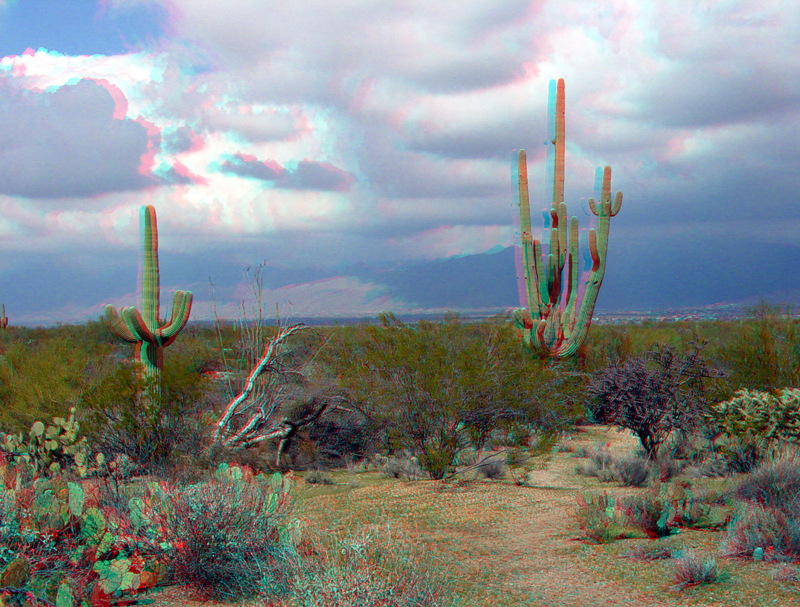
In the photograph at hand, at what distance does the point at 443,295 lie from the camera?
19850 centimetres

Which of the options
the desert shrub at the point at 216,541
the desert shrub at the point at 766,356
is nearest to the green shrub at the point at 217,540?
the desert shrub at the point at 216,541

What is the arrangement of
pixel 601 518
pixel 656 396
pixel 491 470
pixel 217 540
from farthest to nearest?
pixel 656 396
pixel 491 470
pixel 601 518
pixel 217 540

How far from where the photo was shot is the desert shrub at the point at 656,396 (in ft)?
44.2

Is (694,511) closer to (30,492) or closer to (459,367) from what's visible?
(459,367)

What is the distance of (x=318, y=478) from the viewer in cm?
1268

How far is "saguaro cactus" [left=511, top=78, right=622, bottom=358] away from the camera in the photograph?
22.0 meters

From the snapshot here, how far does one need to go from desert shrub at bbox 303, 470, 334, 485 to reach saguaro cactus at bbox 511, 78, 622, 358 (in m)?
10.6

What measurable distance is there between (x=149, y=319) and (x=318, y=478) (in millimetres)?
5353

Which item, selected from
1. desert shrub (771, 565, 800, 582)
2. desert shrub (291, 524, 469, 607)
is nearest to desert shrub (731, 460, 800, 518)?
desert shrub (771, 565, 800, 582)

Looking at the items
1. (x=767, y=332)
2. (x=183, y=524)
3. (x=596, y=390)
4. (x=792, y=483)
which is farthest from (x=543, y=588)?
(x=767, y=332)

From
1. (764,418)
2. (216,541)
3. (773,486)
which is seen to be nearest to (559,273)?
(764,418)

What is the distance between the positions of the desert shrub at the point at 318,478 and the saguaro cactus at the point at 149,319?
11.4ft

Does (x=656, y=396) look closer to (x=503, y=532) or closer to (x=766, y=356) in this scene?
(x=766, y=356)

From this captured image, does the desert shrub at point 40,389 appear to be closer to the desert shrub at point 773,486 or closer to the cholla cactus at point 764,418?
the desert shrub at point 773,486
